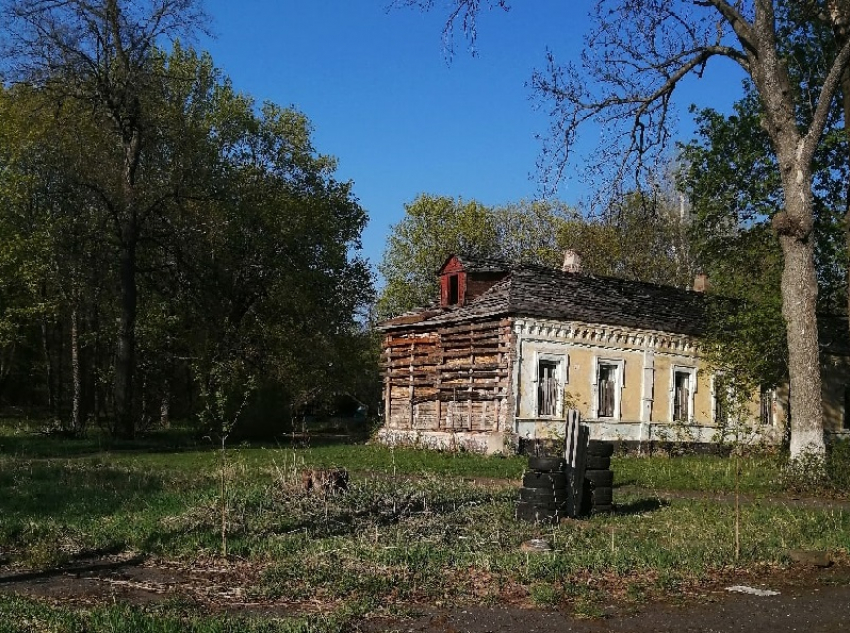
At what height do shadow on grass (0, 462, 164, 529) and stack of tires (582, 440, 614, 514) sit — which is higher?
stack of tires (582, 440, 614, 514)

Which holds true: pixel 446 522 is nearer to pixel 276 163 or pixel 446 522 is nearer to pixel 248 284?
pixel 248 284

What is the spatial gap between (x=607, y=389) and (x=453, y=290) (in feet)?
20.1

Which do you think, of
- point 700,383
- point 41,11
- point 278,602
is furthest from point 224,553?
point 700,383

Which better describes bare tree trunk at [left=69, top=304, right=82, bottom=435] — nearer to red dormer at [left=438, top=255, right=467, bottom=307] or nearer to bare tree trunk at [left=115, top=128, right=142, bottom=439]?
bare tree trunk at [left=115, top=128, right=142, bottom=439]

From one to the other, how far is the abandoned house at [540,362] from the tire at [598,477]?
1284 cm

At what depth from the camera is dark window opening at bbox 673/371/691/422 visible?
97.7 ft

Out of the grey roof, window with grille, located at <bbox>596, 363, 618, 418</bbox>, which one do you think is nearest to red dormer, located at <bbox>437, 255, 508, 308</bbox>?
the grey roof

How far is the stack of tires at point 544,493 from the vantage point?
1123cm

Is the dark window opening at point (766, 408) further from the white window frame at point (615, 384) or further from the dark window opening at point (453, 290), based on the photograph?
the dark window opening at point (453, 290)

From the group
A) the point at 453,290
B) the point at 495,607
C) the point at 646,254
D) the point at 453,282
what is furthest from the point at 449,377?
the point at 646,254

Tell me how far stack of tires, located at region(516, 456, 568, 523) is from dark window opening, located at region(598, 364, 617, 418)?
647 inches

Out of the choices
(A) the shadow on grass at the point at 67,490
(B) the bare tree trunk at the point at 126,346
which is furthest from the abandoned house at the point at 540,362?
(A) the shadow on grass at the point at 67,490

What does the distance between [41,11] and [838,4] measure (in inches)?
855

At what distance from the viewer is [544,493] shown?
11258mm
